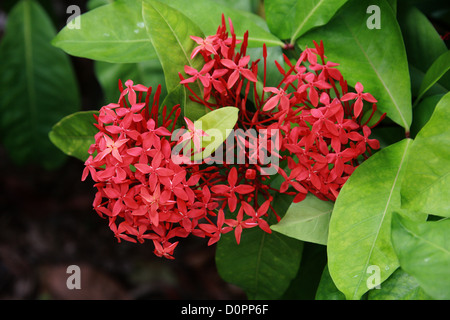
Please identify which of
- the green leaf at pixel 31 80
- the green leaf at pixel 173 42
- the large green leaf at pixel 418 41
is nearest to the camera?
the green leaf at pixel 173 42

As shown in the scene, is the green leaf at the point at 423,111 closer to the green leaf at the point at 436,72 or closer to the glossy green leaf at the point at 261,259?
the green leaf at the point at 436,72

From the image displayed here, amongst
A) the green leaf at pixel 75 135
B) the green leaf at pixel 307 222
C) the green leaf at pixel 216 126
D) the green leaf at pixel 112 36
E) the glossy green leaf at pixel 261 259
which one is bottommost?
the glossy green leaf at pixel 261 259

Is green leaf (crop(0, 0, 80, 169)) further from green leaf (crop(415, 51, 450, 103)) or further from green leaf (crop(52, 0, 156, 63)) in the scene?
green leaf (crop(415, 51, 450, 103))

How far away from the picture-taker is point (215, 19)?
718 millimetres

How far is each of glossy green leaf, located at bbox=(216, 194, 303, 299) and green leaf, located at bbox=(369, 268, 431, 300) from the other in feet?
0.53

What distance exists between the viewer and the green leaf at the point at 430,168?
1.78 feet

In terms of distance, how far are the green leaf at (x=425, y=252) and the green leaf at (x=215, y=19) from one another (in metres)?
0.34

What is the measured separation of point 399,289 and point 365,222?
10 cm

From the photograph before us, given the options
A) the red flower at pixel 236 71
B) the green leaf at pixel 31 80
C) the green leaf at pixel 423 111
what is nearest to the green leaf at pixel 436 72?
the green leaf at pixel 423 111

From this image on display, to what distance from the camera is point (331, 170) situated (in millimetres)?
602

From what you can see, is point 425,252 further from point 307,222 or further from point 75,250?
point 75,250

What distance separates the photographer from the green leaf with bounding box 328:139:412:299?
0.58 metres

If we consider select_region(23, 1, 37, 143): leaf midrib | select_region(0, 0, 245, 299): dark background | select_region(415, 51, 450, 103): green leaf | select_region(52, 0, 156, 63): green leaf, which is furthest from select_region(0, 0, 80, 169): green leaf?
select_region(415, 51, 450, 103): green leaf
